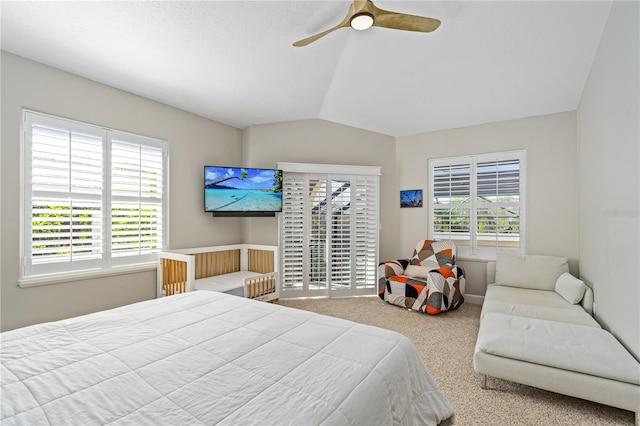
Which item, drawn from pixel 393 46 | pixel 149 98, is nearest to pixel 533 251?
pixel 393 46

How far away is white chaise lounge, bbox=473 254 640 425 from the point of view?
5.81ft

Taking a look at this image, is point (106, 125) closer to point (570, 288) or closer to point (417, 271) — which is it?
point (417, 271)

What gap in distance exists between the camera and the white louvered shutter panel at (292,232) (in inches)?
175

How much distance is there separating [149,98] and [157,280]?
2182 mm

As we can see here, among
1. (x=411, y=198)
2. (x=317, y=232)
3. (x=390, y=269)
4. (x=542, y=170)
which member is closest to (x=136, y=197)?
(x=317, y=232)

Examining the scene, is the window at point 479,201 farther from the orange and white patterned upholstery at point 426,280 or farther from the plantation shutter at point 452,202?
the orange and white patterned upholstery at point 426,280

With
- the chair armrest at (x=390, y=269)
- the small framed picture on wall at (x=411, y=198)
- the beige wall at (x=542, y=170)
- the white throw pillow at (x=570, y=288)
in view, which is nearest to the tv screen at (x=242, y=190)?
the chair armrest at (x=390, y=269)

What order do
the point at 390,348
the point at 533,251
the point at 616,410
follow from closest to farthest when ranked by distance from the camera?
the point at 390,348, the point at 616,410, the point at 533,251

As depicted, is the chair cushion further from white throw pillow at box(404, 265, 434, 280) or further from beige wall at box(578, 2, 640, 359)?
beige wall at box(578, 2, 640, 359)

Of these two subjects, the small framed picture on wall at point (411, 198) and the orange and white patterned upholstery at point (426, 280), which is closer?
the orange and white patterned upholstery at point (426, 280)

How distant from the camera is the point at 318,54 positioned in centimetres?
297

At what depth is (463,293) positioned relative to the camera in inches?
163

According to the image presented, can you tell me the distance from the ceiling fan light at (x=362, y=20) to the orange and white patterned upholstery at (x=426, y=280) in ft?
9.22

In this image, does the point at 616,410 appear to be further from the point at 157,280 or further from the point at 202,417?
the point at 157,280
